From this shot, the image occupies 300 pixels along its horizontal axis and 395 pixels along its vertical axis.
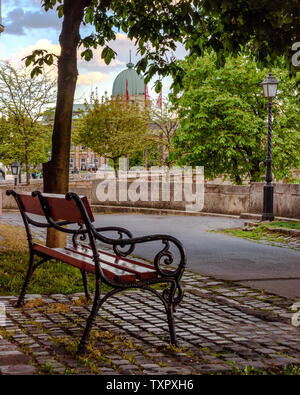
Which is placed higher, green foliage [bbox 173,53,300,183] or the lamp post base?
green foliage [bbox 173,53,300,183]

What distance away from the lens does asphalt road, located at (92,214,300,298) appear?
7.49 meters

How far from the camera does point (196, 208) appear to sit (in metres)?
21.2

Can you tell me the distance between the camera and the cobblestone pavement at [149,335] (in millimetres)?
3971

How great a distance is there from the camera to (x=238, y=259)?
9.45 metres

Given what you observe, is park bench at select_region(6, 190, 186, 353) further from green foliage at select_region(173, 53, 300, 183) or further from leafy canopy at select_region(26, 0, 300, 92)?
green foliage at select_region(173, 53, 300, 183)

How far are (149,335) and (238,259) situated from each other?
15.9 ft

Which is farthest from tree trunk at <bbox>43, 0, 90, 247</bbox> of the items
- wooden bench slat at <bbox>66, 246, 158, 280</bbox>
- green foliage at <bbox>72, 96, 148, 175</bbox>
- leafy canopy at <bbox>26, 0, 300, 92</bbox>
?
green foliage at <bbox>72, 96, 148, 175</bbox>

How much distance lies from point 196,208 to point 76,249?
50.6 ft

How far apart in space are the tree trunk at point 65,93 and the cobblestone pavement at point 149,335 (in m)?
2.38

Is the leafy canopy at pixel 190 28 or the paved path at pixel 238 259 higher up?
the leafy canopy at pixel 190 28

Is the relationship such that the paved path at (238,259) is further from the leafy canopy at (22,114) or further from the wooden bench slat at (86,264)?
the leafy canopy at (22,114)

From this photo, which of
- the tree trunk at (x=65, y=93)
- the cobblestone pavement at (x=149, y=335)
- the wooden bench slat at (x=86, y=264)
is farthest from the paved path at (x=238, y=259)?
the wooden bench slat at (x=86, y=264)

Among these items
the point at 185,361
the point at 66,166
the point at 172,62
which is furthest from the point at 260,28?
the point at 185,361

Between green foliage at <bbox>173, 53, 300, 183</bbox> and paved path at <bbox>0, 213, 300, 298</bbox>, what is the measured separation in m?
14.4
